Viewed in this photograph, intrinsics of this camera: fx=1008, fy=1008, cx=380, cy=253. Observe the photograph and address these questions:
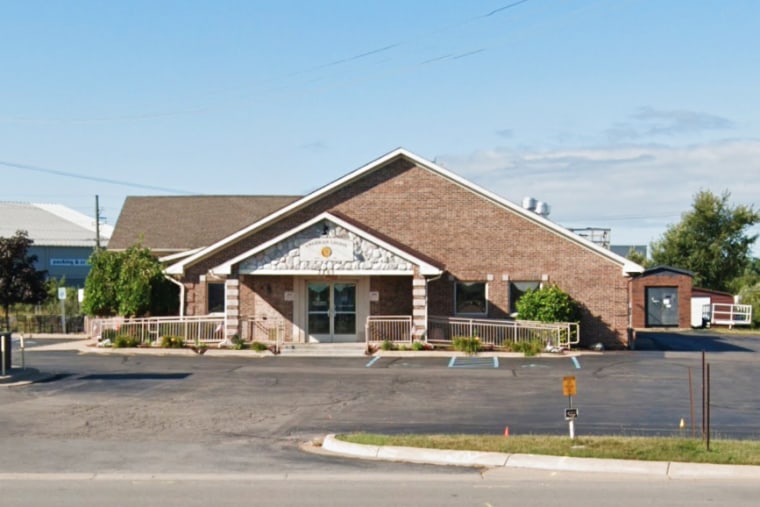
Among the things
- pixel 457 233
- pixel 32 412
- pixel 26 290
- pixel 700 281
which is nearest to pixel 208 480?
pixel 32 412

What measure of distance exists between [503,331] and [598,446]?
19198mm

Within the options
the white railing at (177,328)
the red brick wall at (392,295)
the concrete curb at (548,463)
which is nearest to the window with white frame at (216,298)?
the white railing at (177,328)

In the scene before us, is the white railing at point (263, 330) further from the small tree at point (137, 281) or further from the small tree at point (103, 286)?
the small tree at point (103, 286)

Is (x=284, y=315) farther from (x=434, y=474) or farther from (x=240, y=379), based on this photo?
(x=434, y=474)

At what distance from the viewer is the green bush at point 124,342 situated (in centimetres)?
3412

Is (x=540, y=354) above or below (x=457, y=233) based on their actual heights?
below

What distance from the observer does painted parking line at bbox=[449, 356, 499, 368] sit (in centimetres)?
2891

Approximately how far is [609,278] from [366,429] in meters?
19.5

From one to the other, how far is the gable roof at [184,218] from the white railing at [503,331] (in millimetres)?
13770

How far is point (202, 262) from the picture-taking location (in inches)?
1433

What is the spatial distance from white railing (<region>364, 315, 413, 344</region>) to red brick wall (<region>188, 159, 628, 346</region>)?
1.85 m

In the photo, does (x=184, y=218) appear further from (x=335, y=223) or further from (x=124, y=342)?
(x=335, y=223)

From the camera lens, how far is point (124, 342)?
112 ft

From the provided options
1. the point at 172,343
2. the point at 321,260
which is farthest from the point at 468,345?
the point at 172,343
